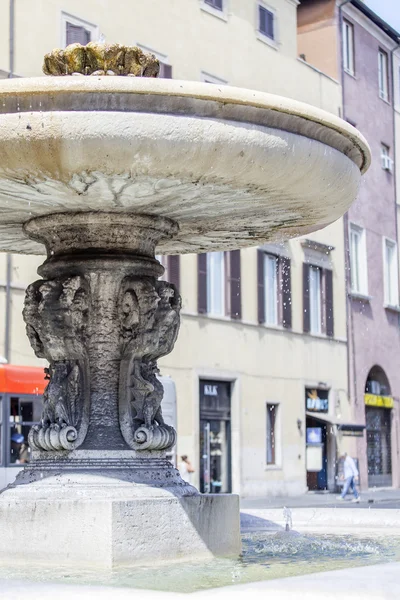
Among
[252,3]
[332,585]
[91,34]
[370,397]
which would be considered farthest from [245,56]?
[332,585]

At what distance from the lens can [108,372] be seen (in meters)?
7.48

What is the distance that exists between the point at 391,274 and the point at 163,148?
3206 centimetres

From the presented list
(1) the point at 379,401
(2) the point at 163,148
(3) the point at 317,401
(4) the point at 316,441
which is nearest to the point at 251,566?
(2) the point at 163,148

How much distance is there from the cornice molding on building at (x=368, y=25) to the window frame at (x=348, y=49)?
0.84 feet

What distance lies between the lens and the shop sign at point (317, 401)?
32125 millimetres

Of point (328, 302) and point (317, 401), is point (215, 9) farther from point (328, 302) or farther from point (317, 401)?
point (317, 401)

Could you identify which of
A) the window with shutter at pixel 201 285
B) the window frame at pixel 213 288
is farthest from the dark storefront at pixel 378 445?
Answer: the window with shutter at pixel 201 285

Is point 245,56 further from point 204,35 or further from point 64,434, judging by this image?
point 64,434

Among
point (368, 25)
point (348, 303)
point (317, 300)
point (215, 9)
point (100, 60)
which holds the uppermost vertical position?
point (368, 25)

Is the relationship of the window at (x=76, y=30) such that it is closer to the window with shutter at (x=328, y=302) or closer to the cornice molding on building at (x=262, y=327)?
the cornice molding on building at (x=262, y=327)

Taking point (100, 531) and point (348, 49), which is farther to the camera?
point (348, 49)

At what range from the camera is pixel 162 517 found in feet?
22.5

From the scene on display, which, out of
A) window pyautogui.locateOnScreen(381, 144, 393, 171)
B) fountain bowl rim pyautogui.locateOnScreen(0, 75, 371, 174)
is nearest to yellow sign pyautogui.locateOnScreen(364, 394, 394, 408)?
window pyautogui.locateOnScreen(381, 144, 393, 171)

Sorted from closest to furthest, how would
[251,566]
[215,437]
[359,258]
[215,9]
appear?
[251,566] < [215,437] < [215,9] < [359,258]
